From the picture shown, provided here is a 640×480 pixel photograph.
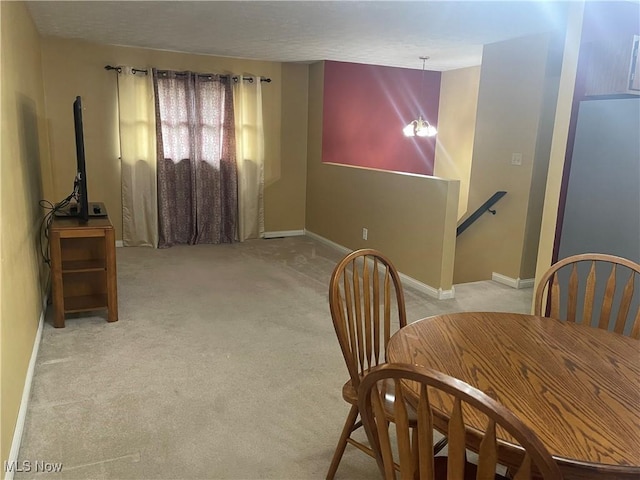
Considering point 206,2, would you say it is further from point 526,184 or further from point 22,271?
point 526,184

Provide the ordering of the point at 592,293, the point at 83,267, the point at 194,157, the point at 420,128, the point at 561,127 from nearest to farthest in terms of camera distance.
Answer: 1. the point at 592,293
2. the point at 561,127
3. the point at 83,267
4. the point at 194,157
5. the point at 420,128

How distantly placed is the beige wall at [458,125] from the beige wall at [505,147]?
98 centimetres

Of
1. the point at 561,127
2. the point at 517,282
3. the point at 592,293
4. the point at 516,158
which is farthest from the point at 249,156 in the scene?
the point at 592,293

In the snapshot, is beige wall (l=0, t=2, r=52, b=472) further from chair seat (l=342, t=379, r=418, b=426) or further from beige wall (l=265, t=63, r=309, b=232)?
beige wall (l=265, t=63, r=309, b=232)

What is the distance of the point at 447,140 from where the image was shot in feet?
20.3

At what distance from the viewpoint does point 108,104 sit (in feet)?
16.9

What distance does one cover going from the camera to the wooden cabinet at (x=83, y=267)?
3.13 m

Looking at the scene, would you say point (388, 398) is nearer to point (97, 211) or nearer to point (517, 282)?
point (97, 211)

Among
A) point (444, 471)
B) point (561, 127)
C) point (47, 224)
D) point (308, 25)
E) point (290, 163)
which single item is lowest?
point (444, 471)

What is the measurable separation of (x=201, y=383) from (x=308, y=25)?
2782 mm

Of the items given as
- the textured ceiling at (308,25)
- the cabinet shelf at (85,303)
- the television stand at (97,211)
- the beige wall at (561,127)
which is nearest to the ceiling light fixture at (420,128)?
the textured ceiling at (308,25)

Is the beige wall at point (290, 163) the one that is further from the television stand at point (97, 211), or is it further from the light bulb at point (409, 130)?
the television stand at point (97, 211)

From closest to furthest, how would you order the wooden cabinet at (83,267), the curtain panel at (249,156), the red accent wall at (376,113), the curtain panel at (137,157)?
1. the wooden cabinet at (83,267)
2. the curtain panel at (137,157)
3. the curtain panel at (249,156)
4. the red accent wall at (376,113)

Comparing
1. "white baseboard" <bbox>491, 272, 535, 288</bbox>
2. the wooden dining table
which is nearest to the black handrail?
"white baseboard" <bbox>491, 272, 535, 288</bbox>
